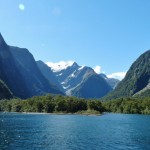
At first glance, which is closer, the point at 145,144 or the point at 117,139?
the point at 145,144

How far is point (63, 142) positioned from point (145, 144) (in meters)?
21.3

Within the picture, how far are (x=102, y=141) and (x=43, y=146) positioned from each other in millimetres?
18367

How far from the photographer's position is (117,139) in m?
102

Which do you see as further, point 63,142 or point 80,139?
point 80,139

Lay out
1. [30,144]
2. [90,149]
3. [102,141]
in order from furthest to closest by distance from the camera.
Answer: [102,141] < [30,144] < [90,149]

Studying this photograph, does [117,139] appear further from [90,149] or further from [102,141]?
[90,149]

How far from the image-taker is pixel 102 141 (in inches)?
3809

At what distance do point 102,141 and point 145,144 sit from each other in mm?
11478

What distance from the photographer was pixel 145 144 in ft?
305

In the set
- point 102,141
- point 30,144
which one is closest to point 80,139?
point 102,141

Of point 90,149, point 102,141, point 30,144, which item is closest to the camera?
point 90,149

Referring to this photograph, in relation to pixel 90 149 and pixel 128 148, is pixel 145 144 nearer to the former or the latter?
pixel 128 148

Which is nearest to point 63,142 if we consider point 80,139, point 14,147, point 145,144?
point 80,139

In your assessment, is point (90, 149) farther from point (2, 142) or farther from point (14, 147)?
point (2, 142)
